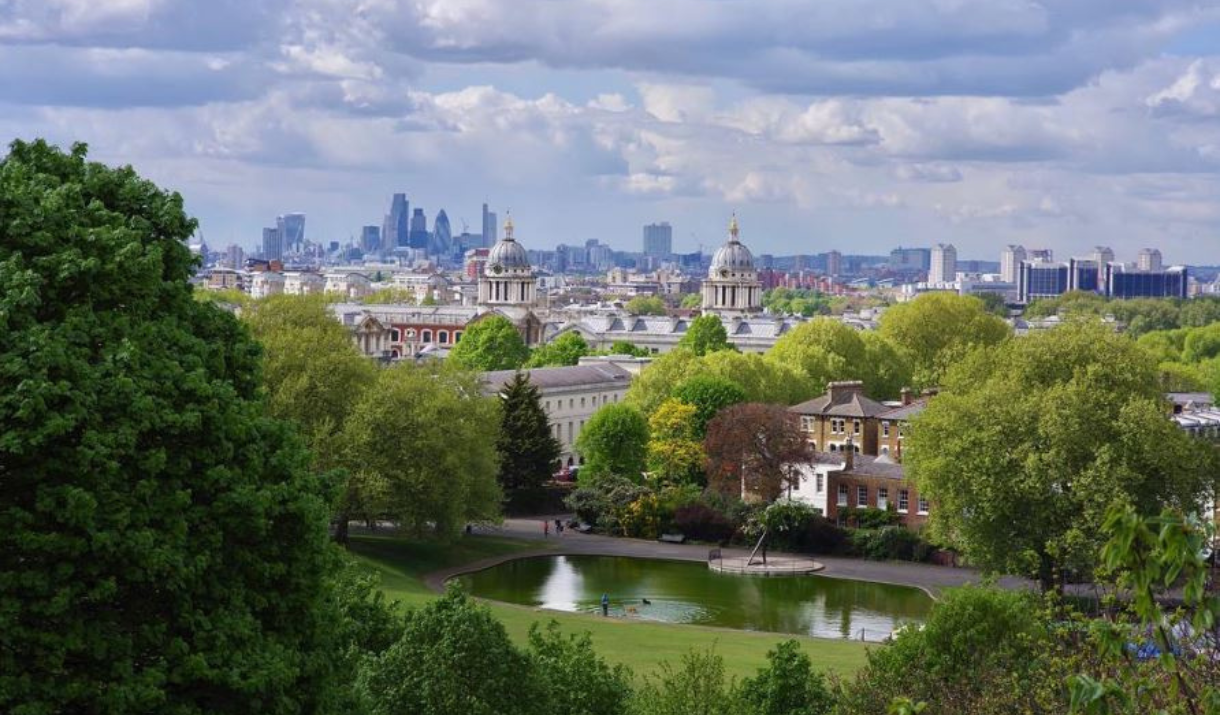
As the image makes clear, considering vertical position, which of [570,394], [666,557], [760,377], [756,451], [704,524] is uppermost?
[760,377]

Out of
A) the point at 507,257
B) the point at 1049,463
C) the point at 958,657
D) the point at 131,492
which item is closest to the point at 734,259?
the point at 507,257

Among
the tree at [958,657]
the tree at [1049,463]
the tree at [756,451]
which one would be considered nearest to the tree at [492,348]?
the tree at [756,451]

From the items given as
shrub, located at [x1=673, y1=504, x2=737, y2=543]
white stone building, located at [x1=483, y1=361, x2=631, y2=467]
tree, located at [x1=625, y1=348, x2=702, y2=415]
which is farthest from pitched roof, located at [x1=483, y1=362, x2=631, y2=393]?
shrub, located at [x1=673, y1=504, x2=737, y2=543]

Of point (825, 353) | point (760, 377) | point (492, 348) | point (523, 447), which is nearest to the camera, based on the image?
point (523, 447)

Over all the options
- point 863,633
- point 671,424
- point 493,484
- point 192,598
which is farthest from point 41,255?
point 671,424

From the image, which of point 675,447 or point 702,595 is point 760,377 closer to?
A: point 675,447

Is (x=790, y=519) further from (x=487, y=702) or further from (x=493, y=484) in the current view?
(x=487, y=702)

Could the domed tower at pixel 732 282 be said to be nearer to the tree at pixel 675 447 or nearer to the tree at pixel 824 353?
the tree at pixel 824 353
